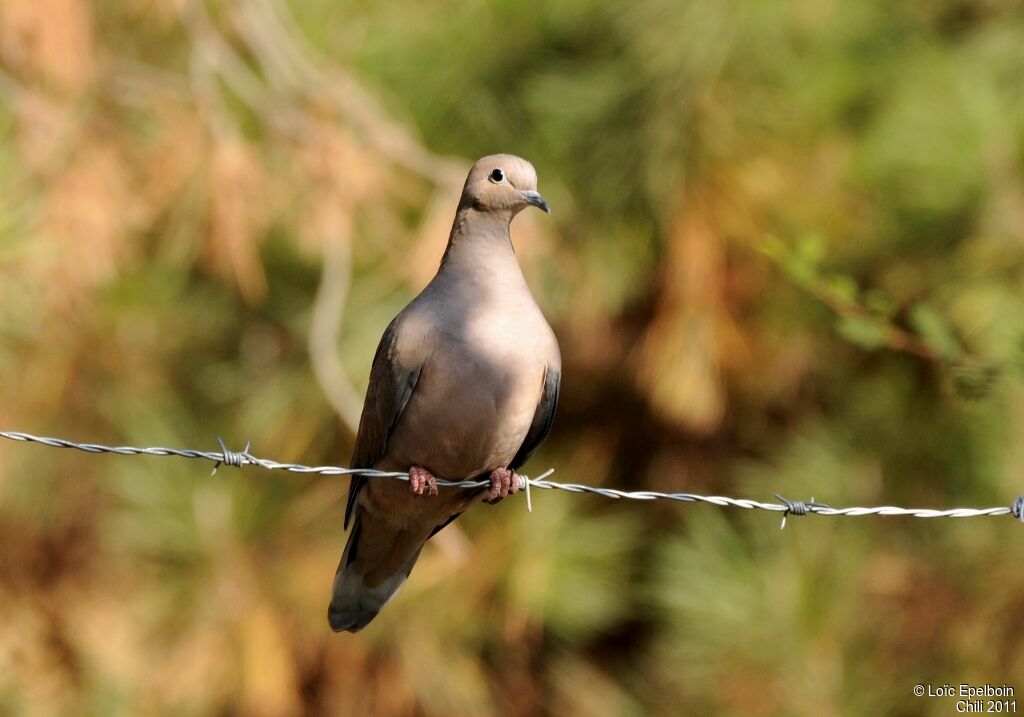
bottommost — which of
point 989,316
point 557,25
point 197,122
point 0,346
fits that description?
point 0,346

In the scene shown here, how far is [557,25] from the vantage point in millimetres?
5289

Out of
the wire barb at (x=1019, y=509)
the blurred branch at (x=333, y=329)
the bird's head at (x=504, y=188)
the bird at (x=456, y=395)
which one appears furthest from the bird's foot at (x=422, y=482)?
the blurred branch at (x=333, y=329)

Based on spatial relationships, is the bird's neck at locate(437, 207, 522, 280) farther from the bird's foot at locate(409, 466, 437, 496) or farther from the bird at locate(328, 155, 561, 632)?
the bird's foot at locate(409, 466, 437, 496)

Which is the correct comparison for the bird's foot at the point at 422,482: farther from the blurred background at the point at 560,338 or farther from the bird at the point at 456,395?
the blurred background at the point at 560,338

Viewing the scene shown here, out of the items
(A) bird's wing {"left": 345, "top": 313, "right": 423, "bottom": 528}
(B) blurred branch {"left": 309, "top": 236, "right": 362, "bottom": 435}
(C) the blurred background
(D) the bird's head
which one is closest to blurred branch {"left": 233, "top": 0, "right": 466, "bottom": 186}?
(C) the blurred background

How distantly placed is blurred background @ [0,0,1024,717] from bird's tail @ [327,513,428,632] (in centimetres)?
134

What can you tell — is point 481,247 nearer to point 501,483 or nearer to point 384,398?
point 384,398

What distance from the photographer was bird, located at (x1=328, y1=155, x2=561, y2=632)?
2.92 metres

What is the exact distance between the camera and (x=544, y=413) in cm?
308

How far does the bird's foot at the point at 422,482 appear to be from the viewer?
296 cm

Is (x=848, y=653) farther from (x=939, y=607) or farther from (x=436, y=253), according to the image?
(x=436, y=253)

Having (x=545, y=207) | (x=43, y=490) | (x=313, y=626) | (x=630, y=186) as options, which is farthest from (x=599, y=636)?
(x=545, y=207)

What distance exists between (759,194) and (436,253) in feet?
3.74

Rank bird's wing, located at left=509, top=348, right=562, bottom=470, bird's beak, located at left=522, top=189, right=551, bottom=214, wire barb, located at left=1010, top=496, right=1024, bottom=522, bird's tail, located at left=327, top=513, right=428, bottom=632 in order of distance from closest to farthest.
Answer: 1. wire barb, located at left=1010, top=496, right=1024, bottom=522
2. bird's wing, located at left=509, top=348, right=562, bottom=470
3. bird's beak, located at left=522, top=189, right=551, bottom=214
4. bird's tail, located at left=327, top=513, right=428, bottom=632
